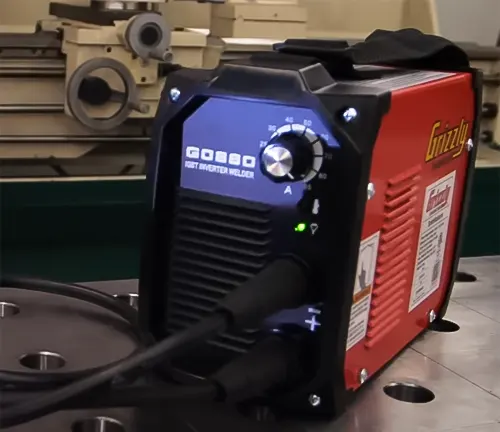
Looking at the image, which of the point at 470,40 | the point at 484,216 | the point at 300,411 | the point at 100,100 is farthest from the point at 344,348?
the point at 470,40

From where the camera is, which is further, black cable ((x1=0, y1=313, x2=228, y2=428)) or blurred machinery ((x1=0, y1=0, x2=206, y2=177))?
blurred machinery ((x1=0, y1=0, x2=206, y2=177))

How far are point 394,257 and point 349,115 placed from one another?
15 cm

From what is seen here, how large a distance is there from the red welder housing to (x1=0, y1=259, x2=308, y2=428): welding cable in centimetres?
6

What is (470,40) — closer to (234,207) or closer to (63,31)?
(63,31)

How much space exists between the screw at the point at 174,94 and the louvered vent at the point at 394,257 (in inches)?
6.2

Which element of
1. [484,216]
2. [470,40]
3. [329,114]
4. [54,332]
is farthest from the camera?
[470,40]

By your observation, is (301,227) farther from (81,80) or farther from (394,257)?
(81,80)

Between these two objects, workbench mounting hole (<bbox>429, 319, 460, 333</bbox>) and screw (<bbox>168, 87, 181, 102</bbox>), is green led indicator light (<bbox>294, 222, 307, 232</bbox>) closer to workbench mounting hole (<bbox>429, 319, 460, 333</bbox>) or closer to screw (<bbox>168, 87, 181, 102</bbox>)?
screw (<bbox>168, 87, 181, 102</bbox>)

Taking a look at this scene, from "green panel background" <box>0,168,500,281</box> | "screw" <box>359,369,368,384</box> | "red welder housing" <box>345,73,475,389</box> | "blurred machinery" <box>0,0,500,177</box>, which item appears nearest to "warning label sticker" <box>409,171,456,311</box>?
"red welder housing" <box>345,73,475,389</box>

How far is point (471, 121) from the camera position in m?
0.77

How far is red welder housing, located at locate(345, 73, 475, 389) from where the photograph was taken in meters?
0.59

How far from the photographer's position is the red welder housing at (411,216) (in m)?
0.59

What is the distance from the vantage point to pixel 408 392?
0.66 m

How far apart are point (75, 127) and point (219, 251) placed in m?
0.71
